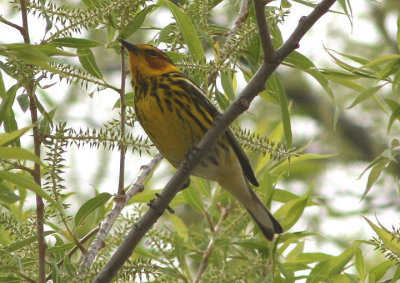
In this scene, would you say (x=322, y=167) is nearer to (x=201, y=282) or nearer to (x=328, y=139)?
(x=328, y=139)

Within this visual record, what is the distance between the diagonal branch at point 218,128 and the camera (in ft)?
7.11

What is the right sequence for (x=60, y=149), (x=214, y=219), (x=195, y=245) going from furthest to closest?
(x=214, y=219) → (x=195, y=245) → (x=60, y=149)

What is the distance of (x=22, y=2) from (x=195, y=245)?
4.87ft

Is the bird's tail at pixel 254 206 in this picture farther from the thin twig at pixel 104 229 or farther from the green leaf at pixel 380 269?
the thin twig at pixel 104 229

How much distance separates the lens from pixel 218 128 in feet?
7.56

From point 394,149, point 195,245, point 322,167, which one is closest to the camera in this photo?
point 394,149

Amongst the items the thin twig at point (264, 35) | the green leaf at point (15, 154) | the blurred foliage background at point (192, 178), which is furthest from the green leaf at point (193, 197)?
the green leaf at point (15, 154)

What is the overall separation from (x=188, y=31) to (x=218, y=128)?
0.59 m

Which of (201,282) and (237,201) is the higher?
(237,201)

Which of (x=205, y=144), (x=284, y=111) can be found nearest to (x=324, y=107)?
(x=284, y=111)

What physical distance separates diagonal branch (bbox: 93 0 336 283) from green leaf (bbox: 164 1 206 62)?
447 mm

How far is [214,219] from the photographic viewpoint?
144 inches

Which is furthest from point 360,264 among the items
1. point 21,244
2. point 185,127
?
point 21,244

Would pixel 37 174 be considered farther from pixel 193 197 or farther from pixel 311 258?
pixel 311 258
